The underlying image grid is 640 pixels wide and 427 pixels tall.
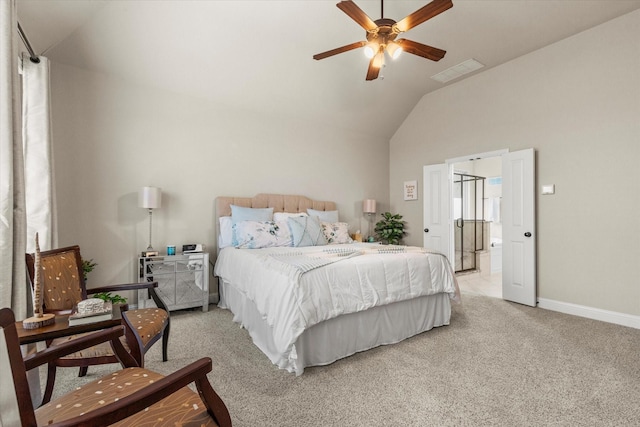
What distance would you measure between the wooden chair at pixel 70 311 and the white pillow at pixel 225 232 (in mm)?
1672

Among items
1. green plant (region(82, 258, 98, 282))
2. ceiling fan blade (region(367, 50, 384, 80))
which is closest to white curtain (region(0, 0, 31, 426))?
green plant (region(82, 258, 98, 282))

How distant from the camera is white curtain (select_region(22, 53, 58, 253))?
2438 mm

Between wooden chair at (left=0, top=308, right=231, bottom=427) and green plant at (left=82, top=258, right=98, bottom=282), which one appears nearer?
wooden chair at (left=0, top=308, right=231, bottom=427)

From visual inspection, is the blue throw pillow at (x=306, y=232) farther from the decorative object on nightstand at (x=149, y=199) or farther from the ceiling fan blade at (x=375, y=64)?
the ceiling fan blade at (x=375, y=64)

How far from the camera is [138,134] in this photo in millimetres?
3684

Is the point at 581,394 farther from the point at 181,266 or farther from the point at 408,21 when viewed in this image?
the point at 181,266

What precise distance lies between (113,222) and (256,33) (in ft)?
9.07

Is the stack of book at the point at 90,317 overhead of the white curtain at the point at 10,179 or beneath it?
beneath

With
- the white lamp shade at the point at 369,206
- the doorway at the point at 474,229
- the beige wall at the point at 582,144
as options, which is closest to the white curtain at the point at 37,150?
the white lamp shade at the point at 369,206

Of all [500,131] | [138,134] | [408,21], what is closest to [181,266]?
[138,134]

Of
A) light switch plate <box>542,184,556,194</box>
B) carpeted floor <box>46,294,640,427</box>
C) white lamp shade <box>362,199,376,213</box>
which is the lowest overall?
carpeted floor <box>46,294,640,427</box>

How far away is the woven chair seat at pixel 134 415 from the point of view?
Answer: 1086mm

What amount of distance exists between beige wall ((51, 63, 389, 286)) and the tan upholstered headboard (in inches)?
5.7

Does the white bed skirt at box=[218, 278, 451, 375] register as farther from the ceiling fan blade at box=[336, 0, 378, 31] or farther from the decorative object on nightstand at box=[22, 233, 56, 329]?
the ceiling fan blade at box=[336, 0, 378, 31]
